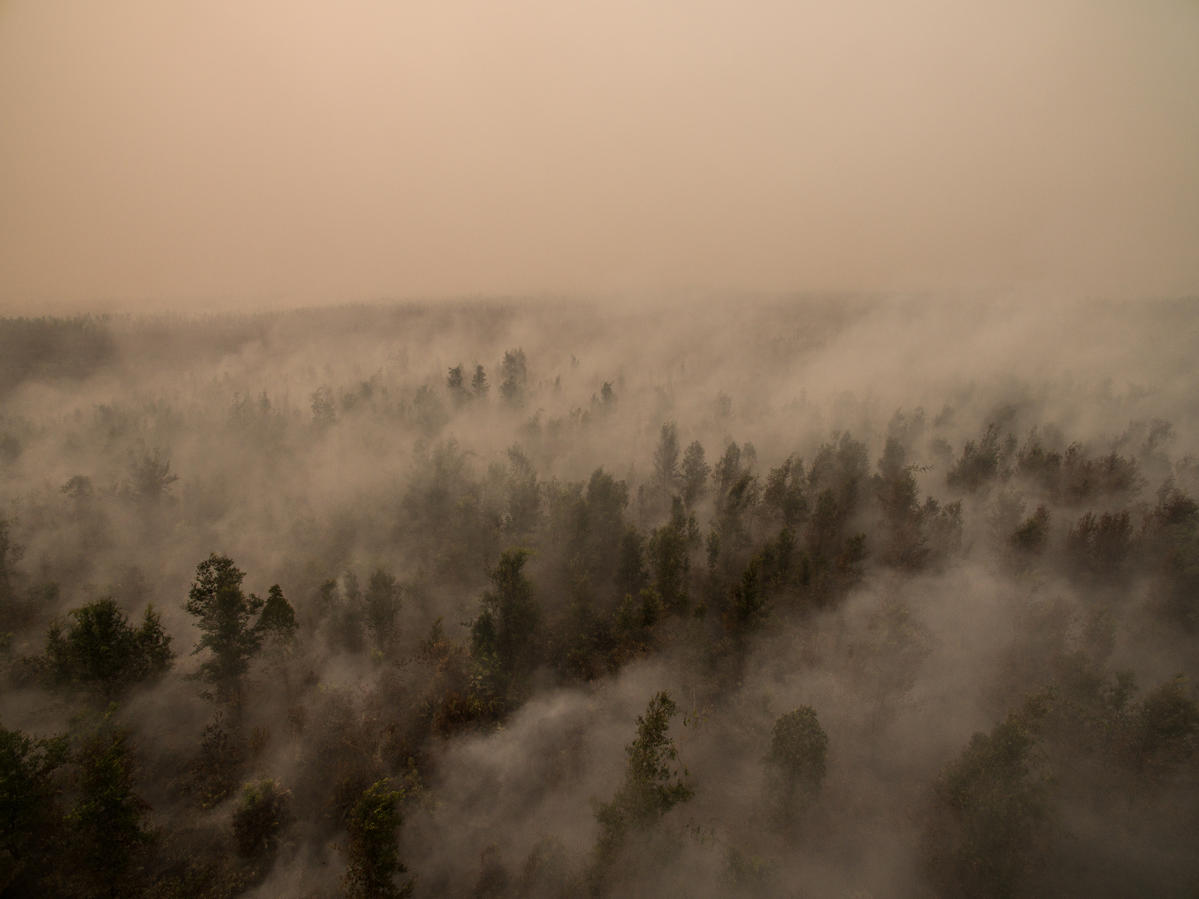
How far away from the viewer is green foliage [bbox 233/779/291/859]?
126 feet

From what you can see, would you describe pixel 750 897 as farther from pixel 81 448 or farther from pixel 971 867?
pixel 81 448

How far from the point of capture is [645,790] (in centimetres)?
3170

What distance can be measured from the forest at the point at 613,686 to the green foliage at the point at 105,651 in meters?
0.32

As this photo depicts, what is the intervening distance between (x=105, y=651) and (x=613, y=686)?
43050mm

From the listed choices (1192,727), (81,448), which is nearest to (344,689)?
(1192,727)

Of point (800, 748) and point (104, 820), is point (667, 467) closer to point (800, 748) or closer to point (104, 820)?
point (800, 748)

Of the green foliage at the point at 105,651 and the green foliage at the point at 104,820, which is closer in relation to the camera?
the green foliage at the point at 104,820

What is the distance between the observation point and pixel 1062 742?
43.5m

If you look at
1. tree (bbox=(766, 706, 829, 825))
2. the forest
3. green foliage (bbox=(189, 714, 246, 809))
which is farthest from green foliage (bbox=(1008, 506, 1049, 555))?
green foliage (bbox=(189, 714, 246, 809))

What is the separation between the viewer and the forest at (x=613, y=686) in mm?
36469

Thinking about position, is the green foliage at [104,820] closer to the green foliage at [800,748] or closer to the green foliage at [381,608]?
the green foliage at [381,608]

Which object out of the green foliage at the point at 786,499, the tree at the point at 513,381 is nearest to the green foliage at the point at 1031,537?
the green foliage at the point at 786,499

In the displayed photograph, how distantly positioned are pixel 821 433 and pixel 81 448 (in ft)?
573

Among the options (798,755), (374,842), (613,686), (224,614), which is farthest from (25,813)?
(798,755)
